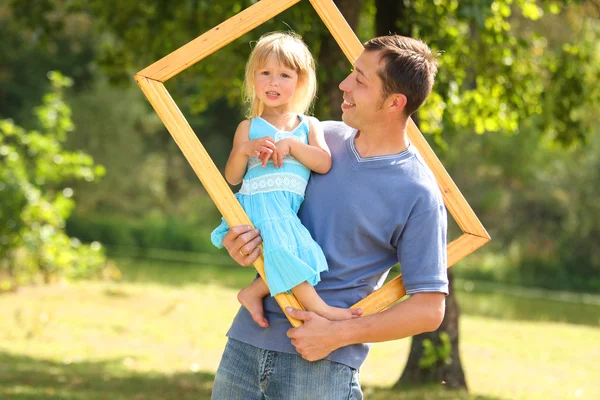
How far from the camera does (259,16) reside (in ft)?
8.70

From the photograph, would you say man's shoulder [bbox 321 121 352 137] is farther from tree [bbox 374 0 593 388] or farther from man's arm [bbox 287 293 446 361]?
tree [bbox 374 0 593 388]

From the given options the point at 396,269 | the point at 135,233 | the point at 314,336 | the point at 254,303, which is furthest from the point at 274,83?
the point at 135,233

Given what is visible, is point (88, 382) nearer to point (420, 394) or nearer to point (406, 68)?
point (420, 394)

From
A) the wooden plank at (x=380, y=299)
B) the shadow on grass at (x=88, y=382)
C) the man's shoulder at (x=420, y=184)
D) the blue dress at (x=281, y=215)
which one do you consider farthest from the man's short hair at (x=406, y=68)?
the shadow on grass at (x=88, y=382)

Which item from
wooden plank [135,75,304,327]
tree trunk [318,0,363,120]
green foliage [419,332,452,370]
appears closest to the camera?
wooden plank [135,75,304,327]

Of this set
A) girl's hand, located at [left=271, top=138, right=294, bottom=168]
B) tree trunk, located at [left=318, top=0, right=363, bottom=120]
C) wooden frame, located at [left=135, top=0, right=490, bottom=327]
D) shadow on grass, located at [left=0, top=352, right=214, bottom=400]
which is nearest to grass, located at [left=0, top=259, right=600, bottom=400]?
shadow on grass, located at [left=0, top=352, right=214, bottom=400]

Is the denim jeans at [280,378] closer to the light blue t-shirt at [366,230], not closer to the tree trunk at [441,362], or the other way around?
the light blue t-shirt at [366,230]

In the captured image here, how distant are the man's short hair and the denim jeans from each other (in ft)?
2.59

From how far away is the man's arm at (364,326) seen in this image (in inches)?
93.8

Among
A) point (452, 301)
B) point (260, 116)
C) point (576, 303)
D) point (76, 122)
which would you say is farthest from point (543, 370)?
point (76, 122)

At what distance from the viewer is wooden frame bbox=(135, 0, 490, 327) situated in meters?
2.47

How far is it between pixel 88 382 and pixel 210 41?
15.8ft

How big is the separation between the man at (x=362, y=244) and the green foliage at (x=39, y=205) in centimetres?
906

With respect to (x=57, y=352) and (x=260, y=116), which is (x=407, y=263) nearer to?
(x=260, y=116)
